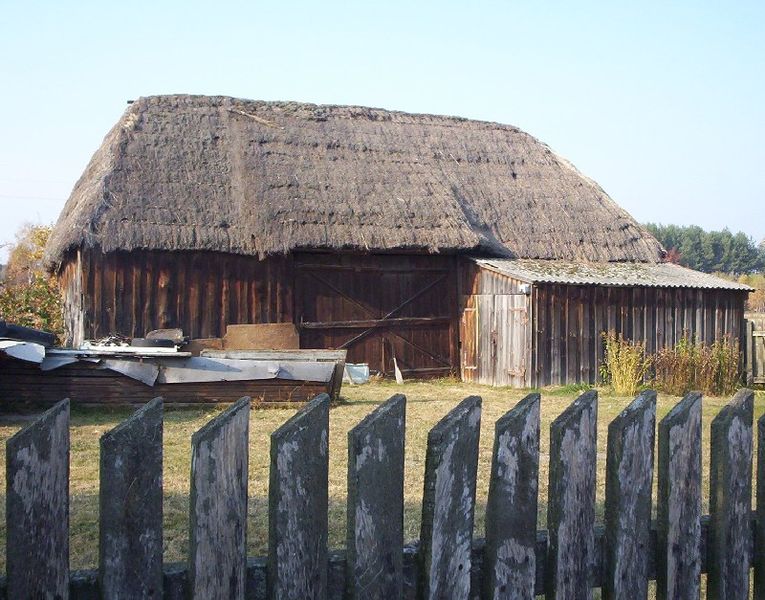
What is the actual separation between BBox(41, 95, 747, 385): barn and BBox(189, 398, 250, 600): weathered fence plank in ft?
42.7

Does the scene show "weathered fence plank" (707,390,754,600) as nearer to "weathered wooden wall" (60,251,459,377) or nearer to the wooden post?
"weathered wooden wall" (60,251,459,377)

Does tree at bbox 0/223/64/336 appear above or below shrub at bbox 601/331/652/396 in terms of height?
above

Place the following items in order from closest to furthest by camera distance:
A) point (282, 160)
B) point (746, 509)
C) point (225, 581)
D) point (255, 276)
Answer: point (225, 581)
point (746, 509)
point (255, 276)
point (282, 160)

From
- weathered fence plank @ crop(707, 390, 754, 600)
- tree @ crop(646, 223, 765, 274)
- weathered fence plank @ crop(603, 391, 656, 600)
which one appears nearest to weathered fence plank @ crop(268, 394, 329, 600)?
weathered fence plank @ crop(603, 391, 656, 600)

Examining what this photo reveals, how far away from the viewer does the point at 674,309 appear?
1630cm

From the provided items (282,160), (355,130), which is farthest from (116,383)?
(355,130)

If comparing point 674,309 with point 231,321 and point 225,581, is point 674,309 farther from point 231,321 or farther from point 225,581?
point 225,581

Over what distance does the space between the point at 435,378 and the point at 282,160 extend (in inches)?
216

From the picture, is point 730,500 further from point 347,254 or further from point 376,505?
point 347,254

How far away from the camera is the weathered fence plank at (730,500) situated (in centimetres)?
248

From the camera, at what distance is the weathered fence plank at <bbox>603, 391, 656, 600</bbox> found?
230 centimetres

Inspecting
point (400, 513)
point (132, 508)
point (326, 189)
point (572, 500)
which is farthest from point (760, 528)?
point (326, 189)

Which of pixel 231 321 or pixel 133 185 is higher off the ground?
pixel 133 185

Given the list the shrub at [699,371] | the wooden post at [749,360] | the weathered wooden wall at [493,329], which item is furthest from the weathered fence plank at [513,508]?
the wooden post at [749,360]
